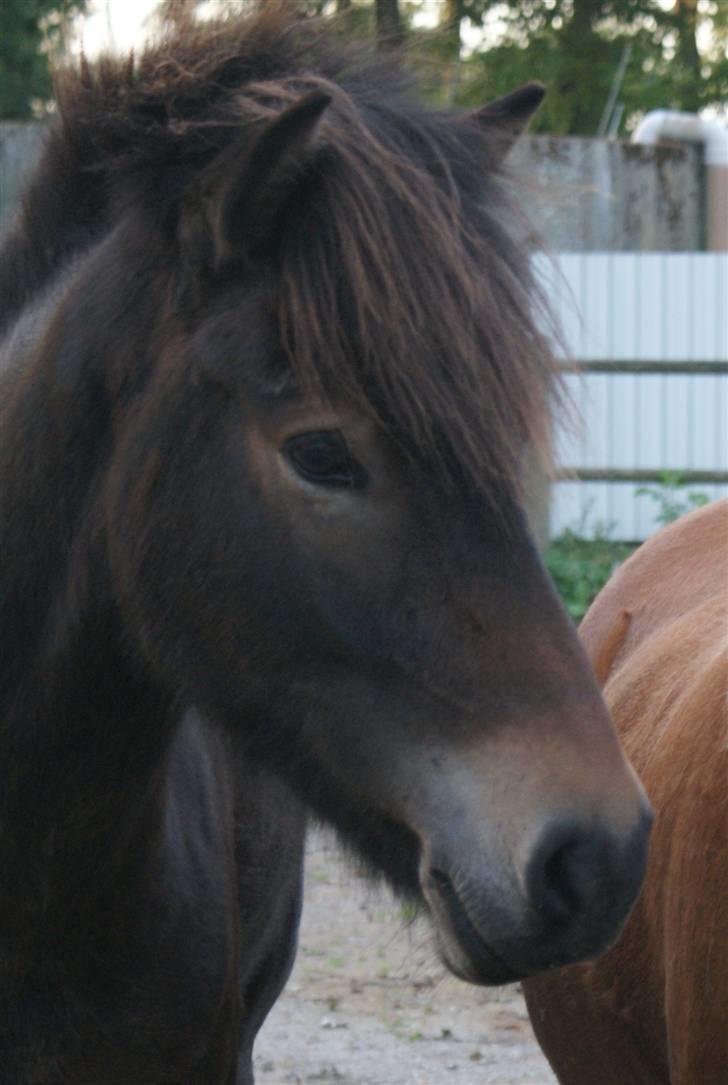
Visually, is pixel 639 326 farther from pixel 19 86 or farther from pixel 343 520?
pixel 19 86

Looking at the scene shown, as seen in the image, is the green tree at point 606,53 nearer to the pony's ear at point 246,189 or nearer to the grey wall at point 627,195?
the grey wall at point 627,195

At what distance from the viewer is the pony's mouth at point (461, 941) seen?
5.63 ft

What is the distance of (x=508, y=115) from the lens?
7.20 ft

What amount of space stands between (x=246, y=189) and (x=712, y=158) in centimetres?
773

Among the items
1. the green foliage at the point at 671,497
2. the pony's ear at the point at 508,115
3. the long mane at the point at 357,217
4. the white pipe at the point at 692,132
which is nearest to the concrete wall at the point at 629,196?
the white pipe at the point at 692,132

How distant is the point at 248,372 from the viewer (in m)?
1.87

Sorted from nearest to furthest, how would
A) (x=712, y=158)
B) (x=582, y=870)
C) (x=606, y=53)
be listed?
(x=582, y=870) → (x=712, y=158) → (x=606, y=53)

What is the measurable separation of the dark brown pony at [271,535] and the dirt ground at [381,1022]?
152 centimetres

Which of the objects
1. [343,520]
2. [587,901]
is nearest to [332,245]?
[343,520]

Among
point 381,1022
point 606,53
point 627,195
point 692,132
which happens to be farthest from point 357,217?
point 606,53

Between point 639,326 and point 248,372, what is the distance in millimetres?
7013

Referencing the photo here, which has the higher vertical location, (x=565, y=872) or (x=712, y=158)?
(x=565, y=872)

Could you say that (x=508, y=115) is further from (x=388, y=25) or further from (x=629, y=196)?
(x=629, y=196)

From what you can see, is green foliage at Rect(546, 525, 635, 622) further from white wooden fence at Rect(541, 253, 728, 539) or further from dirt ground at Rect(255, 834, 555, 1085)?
dirt ground at Rect(255, 834, 555, 1085)
